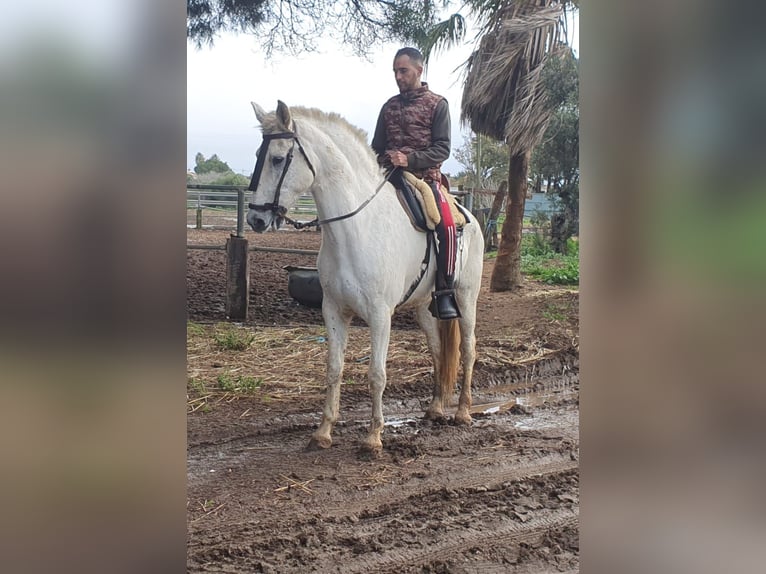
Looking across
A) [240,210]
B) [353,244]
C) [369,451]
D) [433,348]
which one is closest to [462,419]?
[433,348]

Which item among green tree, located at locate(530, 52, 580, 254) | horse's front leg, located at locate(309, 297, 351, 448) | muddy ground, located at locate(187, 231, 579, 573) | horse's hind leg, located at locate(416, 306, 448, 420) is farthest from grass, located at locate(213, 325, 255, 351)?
green tree, located at locate(530, 52, 580, 254)

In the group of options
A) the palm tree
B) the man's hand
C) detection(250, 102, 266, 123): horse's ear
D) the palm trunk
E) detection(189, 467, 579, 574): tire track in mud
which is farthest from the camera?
the palm trunk

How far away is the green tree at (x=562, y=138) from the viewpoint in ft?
12.6

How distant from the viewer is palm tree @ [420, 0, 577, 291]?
3.71 m

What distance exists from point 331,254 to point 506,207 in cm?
107

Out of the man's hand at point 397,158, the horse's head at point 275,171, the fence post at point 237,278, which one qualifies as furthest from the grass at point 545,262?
the fence post at point 237,278

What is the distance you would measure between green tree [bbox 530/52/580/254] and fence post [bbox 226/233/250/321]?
1.62 metres

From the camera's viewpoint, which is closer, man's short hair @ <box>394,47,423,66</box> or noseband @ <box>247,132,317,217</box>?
noseband @ <box>247,132,317,217</box>

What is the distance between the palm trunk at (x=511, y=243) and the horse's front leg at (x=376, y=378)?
745 mm

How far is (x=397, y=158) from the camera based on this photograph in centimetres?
360

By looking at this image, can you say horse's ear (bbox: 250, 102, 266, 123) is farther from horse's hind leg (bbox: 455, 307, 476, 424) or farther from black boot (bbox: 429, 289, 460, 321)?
horse's hind leg (bbox: 455, 307, 476, 424)

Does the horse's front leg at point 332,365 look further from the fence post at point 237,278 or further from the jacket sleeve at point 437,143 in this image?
the jacket sleeve at point 437,143
